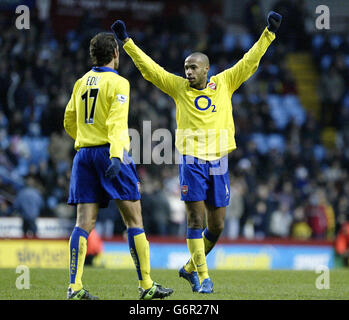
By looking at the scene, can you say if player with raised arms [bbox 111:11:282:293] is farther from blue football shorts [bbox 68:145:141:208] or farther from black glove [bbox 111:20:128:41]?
blue football shorts [bbox 68:145:141:208]

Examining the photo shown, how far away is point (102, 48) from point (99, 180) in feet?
4.11

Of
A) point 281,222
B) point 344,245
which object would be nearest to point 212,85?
point 344,245

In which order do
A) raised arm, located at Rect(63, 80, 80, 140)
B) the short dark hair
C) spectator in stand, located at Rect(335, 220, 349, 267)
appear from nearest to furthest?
the short dark hair
raised arm, located at Rect(63, 80, 80, 140)
spectator in stand, located at Rect(335, 220, 349, 267)

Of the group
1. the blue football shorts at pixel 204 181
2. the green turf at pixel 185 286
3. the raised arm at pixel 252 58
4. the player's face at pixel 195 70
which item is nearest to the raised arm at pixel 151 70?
the player's face at pixel 195 70

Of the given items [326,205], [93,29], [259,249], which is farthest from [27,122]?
[326,205]

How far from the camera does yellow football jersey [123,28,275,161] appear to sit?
7.82 meters

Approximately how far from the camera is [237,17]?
25438 mm

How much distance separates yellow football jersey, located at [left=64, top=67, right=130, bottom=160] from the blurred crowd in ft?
30.7

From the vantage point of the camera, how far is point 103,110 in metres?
6.71

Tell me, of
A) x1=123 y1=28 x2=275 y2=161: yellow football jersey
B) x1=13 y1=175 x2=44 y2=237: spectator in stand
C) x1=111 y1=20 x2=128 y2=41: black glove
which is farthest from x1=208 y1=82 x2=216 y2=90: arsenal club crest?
x1=13 y1=175 x2=44 y2=237: spectator in stand

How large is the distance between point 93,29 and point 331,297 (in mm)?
14956

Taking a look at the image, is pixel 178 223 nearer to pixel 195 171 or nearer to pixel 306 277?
pixel 306 277

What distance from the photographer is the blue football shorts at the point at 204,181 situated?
25.1 feet

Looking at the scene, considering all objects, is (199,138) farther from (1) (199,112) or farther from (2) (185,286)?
(2) (185,286)
